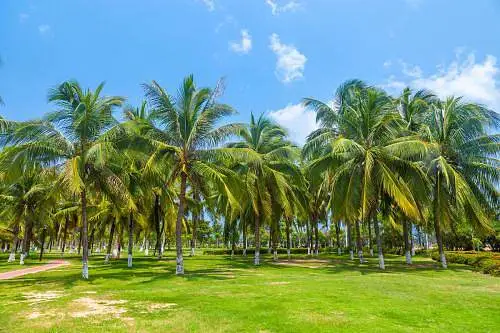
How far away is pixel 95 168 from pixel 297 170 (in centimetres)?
1470

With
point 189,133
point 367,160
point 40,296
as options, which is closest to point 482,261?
point 367,160

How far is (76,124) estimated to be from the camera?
18.9 metres

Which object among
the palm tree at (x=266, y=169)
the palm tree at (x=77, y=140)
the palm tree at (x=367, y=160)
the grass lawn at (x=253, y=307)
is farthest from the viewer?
the palm tree at (x=266, y=169)

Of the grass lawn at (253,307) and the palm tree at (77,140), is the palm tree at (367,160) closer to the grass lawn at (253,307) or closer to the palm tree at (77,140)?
the grass lawn at (253,307)

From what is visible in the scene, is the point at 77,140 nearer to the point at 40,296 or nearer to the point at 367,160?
the point at 40,296

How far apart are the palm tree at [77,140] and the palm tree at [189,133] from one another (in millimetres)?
2202

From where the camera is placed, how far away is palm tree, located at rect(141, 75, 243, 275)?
68.5 feet

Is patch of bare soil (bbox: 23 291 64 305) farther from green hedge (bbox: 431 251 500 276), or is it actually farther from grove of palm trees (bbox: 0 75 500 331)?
green hedge (bbox: 431 251 500 276)

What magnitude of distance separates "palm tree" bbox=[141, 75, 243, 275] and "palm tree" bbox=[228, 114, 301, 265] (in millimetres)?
5501

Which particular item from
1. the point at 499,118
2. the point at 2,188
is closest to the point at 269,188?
the point at 499,118

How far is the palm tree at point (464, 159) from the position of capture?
24.1m

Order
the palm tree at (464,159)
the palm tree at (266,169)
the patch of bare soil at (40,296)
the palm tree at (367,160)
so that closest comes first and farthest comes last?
1. the patch of bare soil at (40,296)
2. the palm tree at (367,160)
3. the palm tree at (464,159)
4. the palm tree at (266,169)

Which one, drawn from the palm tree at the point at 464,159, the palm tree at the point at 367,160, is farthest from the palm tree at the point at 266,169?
the palm tree at the point at 464,159

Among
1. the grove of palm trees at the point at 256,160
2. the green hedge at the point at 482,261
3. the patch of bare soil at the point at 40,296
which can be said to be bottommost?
the patch of bare soil at the point at 40,296
